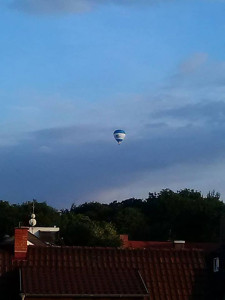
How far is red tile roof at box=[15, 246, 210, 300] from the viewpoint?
94.8 ft

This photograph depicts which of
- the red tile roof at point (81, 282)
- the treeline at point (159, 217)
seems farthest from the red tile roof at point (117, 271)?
the treeline at point (159, 217)

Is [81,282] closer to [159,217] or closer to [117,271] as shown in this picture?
[117,271]

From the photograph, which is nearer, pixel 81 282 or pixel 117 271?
pixel 81 282

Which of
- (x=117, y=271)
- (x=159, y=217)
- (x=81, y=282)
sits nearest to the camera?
(x=81, y=282)

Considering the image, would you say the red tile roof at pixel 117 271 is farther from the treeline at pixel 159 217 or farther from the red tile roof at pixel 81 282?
the treeline at pixel 159 217

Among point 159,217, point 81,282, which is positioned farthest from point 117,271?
point 159,217

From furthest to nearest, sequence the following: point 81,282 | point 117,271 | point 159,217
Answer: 1. point 159,217
2. point 117,271
3. point 81,282

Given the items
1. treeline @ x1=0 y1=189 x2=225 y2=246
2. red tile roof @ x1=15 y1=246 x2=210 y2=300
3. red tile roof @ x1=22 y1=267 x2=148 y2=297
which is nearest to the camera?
red tile roof @ x1=22 y1=267 x2=148 y2=297

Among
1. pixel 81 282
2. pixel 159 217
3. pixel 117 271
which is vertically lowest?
pixel 81 282

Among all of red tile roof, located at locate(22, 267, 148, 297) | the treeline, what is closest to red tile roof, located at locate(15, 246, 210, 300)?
red tile roof, located at locate(22, 267, 148, 297)

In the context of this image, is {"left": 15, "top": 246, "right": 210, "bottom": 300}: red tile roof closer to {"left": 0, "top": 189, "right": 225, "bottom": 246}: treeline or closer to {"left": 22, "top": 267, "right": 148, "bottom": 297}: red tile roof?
{"left": 22, "top": 267, "right": 148, "bottom": 297}: red tile roof

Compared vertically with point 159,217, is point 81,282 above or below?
below

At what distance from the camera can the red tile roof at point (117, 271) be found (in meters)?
28.9

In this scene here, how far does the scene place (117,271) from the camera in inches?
1201
